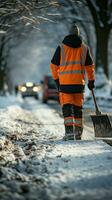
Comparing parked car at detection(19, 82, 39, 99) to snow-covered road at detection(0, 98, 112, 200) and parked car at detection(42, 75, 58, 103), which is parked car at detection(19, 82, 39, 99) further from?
snow-covered road at detection(0, 98, 112, 200)

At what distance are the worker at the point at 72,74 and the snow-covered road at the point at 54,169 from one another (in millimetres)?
393

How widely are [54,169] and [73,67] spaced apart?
3341mm

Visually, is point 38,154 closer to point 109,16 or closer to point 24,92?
point 109,16

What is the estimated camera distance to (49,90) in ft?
106

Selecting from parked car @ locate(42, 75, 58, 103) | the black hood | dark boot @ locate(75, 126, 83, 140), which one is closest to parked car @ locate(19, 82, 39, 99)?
parked car @ locate(42, 75, 58, 103)

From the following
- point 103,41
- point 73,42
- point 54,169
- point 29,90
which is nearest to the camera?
point 54,169

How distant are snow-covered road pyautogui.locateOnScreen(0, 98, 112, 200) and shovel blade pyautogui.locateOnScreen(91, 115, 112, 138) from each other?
69 cm

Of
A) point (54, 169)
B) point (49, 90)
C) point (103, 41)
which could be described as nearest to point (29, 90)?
point (49, 90)

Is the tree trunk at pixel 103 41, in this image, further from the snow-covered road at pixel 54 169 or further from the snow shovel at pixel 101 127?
the snow-covered road at pixel 54 169

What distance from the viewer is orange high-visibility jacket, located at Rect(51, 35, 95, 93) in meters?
9.63

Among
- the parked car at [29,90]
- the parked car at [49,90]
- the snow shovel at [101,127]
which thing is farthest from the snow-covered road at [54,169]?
the parked car at [29,90]

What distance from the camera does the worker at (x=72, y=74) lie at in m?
9.62

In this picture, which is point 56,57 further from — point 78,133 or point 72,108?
point 78,133

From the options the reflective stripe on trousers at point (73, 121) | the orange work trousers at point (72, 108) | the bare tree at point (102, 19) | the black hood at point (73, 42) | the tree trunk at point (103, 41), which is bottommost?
the tree trunk at point (103, 41)
